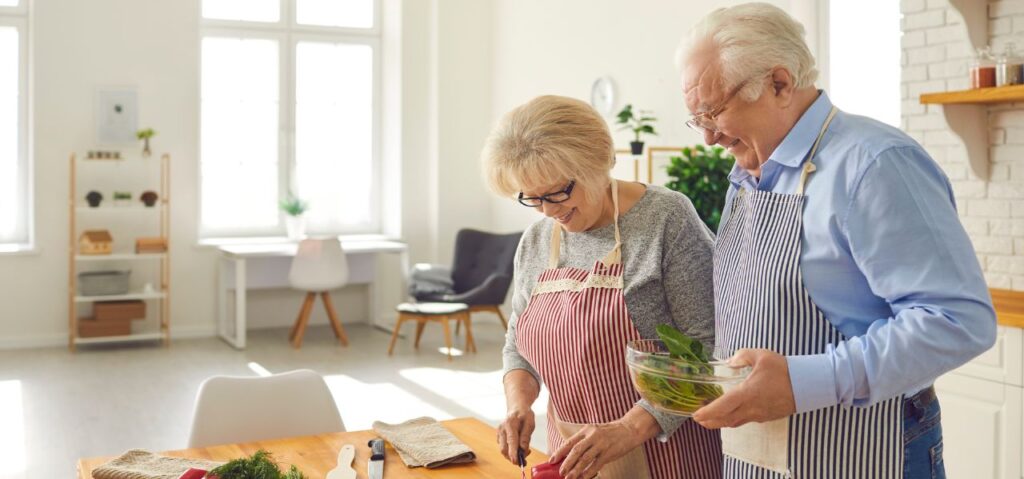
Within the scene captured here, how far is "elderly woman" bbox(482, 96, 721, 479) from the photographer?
6.10 ft

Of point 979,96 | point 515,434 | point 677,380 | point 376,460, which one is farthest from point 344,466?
point 979,96

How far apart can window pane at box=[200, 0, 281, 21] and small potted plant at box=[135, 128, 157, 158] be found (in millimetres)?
1198

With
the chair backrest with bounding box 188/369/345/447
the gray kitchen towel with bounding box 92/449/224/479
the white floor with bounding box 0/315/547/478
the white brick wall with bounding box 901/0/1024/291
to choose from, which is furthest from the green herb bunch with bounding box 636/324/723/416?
the white floor with bounding box 0/315/547/478

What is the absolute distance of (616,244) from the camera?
1.95 metres

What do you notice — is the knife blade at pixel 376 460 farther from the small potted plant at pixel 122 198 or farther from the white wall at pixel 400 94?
the small potted plant at pixel 122 198

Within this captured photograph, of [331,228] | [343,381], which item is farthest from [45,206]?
[343,381]

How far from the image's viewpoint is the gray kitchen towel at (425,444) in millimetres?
2107

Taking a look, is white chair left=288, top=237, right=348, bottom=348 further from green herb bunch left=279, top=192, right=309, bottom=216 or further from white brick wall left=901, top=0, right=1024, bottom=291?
white brick wall left=901, top=0, right=1024, bottom=291

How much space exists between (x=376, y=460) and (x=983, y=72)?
107 inches

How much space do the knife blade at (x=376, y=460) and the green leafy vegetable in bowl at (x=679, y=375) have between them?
71 cm

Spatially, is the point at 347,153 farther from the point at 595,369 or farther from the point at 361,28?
the point at 595,369

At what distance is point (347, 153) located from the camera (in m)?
9.00

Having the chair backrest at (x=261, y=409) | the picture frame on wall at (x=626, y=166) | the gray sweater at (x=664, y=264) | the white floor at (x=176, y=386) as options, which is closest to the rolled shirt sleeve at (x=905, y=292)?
the gray sweater at (x=664, y=264)

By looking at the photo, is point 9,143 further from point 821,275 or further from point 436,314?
point 821,275
